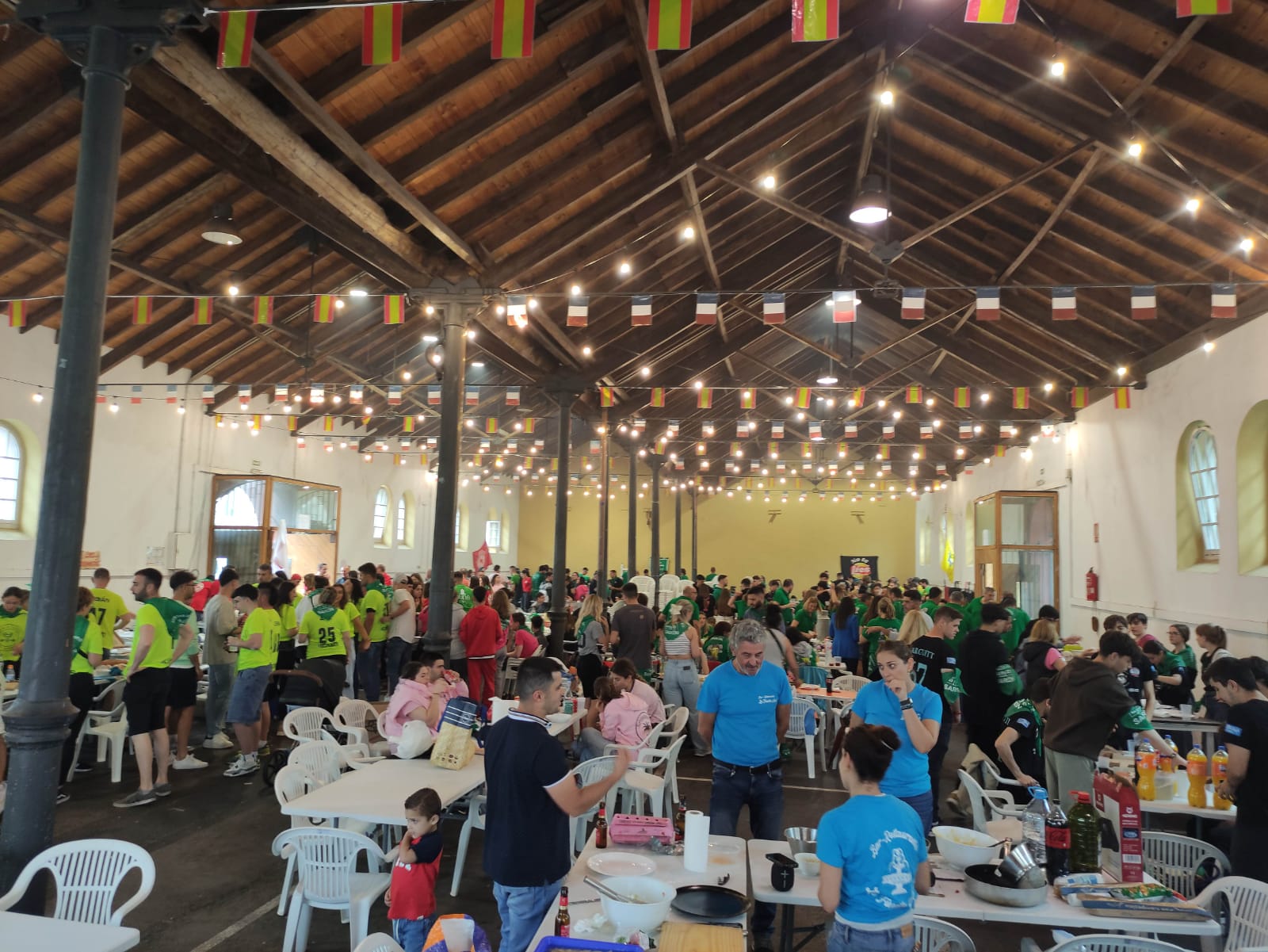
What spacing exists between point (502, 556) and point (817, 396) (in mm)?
13707

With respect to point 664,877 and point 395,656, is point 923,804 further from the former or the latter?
point 395,656

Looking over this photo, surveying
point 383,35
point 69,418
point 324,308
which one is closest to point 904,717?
point 69,418

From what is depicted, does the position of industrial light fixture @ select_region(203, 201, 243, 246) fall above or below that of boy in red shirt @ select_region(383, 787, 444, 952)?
above

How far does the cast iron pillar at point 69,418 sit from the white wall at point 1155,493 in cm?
1015

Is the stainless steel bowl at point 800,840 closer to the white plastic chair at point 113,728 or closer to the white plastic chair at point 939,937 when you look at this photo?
the white plastic chair at point 939,937

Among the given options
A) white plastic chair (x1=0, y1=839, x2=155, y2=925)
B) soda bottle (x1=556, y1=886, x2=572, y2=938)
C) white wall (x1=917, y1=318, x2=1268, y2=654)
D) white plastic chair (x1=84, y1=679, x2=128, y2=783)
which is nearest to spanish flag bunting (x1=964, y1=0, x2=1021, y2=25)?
soda bottle (x1=556, y1=886, x2=572, y2=938)

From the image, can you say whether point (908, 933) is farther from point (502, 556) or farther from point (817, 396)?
point (502, 556)

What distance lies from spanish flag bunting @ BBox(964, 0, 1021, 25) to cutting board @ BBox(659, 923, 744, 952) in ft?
14.4

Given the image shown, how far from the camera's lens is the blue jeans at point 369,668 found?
10.3 m

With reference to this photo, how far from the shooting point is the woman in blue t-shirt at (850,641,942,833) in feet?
12.3

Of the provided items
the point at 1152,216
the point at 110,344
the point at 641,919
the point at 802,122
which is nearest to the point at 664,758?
the point at 641,919

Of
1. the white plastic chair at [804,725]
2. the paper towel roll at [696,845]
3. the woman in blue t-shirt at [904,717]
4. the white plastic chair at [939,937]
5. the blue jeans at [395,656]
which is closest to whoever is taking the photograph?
the white plastic chair at [939,937]

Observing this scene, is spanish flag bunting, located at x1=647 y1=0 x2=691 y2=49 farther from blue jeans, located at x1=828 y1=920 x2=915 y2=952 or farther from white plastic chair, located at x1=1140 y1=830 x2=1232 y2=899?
white plastic chair, located at x1=1140 y1=830 x2=1232 y2=899

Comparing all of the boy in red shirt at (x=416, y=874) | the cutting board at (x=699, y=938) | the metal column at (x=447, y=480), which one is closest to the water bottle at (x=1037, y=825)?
the cutting board at (x=699, y=938)
